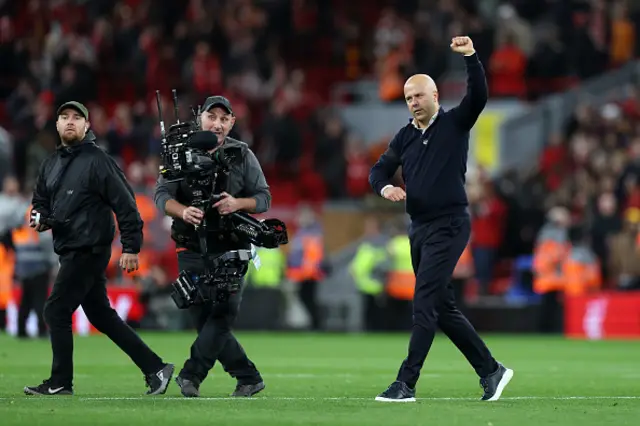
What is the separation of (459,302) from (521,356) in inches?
253

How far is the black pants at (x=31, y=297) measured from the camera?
22.9 meters

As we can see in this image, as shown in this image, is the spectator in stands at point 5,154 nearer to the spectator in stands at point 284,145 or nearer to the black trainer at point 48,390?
the spectator in stands at point 284,145

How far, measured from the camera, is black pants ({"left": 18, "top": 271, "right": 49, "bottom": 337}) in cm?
2286

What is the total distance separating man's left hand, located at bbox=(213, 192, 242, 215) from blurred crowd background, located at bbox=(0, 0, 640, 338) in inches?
413

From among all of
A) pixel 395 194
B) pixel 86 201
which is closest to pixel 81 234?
pixel 86 201

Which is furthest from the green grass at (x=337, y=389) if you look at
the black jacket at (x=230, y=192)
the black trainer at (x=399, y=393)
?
the black jacket at (x=230, y=192)

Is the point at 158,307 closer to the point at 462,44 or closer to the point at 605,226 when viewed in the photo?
the point at 605,226

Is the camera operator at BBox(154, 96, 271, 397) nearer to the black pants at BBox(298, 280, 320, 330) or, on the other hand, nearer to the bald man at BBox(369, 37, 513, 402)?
the bald man at BBox(369, 37, 513, 402)

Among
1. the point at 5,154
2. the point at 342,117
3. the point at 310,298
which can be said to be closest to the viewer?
the point at 310,298

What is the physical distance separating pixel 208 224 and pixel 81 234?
3.30 ft

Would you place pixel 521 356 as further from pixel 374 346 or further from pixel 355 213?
pixel 355 213

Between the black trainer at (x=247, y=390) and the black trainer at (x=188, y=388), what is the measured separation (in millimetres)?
397

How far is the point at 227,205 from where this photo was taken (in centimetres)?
1195

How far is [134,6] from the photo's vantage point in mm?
33219
